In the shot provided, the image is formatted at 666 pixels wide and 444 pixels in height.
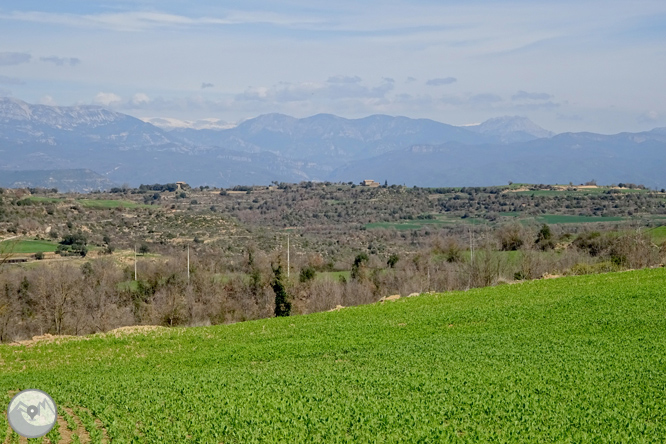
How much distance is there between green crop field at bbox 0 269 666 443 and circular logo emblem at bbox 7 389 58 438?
596cm

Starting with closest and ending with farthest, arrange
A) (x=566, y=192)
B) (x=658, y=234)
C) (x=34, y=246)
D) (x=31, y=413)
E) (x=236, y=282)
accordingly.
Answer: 1. (x=31, y=413)
2. (x=236, y=282)
3. (x=34, y=246)
4. (x=658, y=234)
5. (x=566, y=192)

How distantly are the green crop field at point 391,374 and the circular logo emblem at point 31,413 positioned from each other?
5956 mm

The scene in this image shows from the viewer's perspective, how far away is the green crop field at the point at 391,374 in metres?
15.5

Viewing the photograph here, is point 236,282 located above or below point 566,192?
below

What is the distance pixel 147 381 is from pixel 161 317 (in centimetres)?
3614

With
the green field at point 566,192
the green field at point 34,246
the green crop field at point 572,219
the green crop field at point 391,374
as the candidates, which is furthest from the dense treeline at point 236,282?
the green field at point 566,192

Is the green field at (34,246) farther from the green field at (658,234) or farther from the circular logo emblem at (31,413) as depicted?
the circular logo emblem at (31,413)

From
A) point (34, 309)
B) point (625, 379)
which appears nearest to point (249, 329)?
point (625, 379)

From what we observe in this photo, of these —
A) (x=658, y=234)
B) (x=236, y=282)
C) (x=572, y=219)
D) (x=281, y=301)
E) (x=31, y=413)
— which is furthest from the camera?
(x=572, y=219)

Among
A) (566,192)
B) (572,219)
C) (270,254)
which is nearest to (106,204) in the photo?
(270,254)

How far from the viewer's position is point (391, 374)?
21750 millimetres

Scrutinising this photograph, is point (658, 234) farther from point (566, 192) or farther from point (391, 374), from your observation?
point (391, 374)

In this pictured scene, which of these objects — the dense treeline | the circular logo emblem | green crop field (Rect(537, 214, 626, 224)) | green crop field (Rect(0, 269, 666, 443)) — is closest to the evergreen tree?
the dense treeline

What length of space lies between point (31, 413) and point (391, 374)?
14.5 meters
